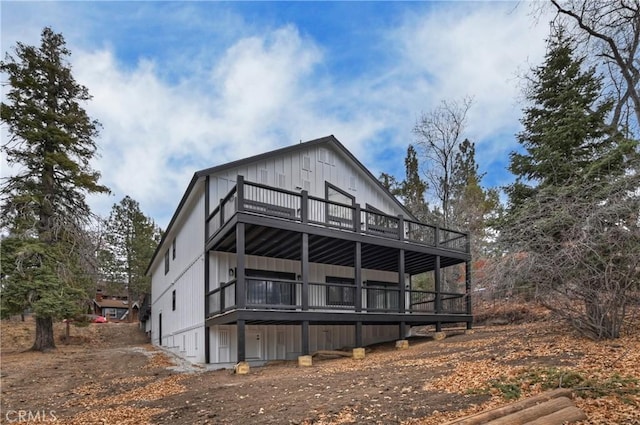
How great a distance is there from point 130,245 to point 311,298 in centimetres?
3163

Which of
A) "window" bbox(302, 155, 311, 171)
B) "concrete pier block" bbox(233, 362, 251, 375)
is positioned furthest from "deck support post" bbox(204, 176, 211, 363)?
"window" bbox(302, 155, 311, 171)

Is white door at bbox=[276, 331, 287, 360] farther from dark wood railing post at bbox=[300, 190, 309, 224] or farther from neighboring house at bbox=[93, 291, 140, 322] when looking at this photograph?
neighboring house at bbox=[93, 291, 140, 322]

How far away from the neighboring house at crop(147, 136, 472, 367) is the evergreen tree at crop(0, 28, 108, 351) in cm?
491

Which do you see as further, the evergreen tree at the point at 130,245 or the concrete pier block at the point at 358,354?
the evergreen tree at the point at 130,245

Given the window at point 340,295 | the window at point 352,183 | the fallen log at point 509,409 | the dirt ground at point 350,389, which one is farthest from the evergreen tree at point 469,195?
the fallen log at point 509,409

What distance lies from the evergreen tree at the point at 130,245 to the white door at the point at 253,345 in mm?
28698

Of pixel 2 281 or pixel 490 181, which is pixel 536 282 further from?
pixel 490 181

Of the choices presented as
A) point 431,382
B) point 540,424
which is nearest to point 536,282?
point 431,382

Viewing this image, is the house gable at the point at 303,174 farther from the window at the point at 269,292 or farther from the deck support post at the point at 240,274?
the deck support post at the point at 240,274

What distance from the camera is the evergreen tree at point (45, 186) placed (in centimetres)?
1797

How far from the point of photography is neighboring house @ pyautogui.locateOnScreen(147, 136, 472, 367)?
1235 cm

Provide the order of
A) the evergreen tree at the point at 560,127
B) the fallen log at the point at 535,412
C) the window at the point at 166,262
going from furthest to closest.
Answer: the window at the point at 166,262, the evergreen tree at the point at 560,127, the fallen log at the point at 535,412

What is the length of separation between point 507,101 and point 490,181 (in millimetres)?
14306

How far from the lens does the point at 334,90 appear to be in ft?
72.6
